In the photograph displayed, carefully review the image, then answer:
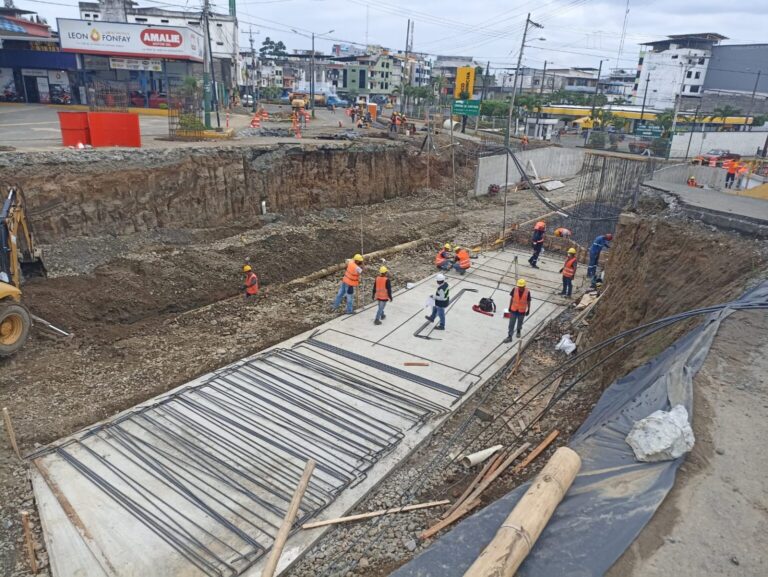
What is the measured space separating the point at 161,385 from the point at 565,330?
8.86 m

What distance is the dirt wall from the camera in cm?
1432

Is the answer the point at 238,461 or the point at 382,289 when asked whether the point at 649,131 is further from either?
the point at 238,461

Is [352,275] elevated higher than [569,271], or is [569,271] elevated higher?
[352,275]

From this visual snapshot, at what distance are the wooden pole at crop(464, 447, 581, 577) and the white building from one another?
3234 inches

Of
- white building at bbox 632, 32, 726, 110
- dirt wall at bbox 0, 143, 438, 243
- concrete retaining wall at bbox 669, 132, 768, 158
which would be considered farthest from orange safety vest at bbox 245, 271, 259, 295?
white building at bbox 632, 32, 726, 110

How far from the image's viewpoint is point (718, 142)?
41094mm

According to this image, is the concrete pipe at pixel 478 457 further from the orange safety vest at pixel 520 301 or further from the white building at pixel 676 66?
the white building at pixel 676 66

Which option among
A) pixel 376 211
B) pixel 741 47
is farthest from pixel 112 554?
pixel 741 47

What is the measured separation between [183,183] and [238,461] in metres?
12.2

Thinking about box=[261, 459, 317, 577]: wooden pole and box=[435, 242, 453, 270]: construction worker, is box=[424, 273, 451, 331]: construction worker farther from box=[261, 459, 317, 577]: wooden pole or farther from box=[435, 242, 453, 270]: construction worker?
box=[261, 459, 317, 577]: wooden pole

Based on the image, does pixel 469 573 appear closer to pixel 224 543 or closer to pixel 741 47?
pixel 224 543

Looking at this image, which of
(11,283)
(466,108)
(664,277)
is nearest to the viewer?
(664,277)

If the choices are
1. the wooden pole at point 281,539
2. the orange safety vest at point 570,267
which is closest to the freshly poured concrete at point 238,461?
the orange safety vest at point 570,267

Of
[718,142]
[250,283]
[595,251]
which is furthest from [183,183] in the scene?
[718,142]
